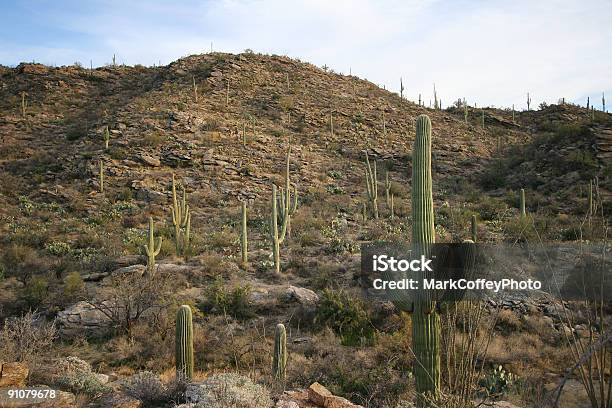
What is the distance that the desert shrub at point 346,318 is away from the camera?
865 cm

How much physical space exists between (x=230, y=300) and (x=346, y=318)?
2651mm

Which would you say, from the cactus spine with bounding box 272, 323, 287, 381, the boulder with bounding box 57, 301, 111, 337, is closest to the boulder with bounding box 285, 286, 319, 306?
the cactus spine with bounding box 272, 323, 287, 381

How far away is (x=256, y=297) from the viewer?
999cm

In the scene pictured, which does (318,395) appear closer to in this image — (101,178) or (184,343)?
(184,343)

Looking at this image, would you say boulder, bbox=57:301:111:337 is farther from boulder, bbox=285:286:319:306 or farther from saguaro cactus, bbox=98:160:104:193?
saguaro cactus, bbox=98:160:104:193

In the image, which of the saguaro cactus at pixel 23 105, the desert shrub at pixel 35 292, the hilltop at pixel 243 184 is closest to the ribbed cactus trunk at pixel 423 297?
the hilltop at pixel 243 184

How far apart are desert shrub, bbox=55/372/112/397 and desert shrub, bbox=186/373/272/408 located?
42.2 inches

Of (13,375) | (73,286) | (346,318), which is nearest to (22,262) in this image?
(73,286)

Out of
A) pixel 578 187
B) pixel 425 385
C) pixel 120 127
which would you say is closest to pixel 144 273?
pixel 425 385

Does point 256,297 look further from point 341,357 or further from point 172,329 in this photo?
point 341,357

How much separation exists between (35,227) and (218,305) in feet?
32.4

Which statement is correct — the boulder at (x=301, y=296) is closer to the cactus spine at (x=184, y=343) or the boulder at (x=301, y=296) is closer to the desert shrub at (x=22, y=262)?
the cactus spine at (x=184, y=343)

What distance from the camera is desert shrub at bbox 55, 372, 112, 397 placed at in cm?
502

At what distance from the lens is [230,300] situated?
9.62m
